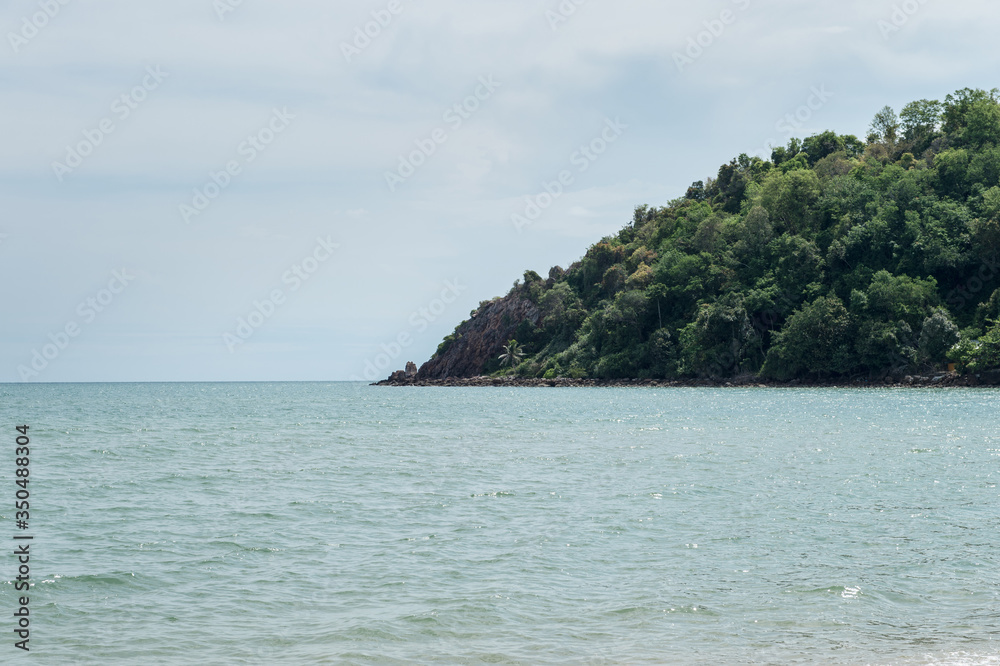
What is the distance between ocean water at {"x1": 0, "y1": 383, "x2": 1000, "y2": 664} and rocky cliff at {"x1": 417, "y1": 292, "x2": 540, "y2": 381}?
118 m

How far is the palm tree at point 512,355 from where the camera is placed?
451ft

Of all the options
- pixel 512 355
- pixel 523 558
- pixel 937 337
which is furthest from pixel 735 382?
pixel 523 558

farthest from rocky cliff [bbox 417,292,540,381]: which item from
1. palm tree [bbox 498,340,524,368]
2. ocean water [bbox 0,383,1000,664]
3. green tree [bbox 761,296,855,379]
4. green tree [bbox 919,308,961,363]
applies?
ocean water [bbox 0,383,1000,664]

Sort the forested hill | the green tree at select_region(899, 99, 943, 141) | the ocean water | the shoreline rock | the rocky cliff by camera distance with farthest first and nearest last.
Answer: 1. the rocky cliff
2. the green tree at select_region(899, 99, 943, 141)
3. the forested hill
4. the shoreline rock
5. the ocean water

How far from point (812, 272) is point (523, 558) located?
87.9 meters

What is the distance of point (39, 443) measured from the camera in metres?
34.9

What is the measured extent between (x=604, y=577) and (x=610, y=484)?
8487 millimetres

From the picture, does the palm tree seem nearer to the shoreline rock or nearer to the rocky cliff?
the shoreline rock

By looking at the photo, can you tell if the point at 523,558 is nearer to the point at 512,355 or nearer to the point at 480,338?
the point at 512,355

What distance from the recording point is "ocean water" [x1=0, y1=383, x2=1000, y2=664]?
28.6ft

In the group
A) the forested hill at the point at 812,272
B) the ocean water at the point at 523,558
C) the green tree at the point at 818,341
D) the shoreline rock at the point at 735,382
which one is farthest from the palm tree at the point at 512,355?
the ocean water at the point at 523,558

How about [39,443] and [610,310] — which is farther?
[610,310]

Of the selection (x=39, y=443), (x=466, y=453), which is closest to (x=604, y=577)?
(x=466, y=453)

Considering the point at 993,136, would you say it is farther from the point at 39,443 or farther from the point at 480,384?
the point at 39,443
